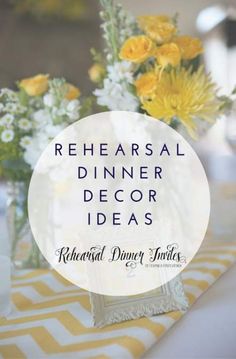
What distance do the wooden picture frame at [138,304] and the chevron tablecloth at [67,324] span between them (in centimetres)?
1

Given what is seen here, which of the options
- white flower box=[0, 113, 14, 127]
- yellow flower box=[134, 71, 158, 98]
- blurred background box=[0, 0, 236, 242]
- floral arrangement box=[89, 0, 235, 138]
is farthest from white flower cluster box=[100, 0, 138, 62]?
blurred background box=[0, 0, 236, 242]

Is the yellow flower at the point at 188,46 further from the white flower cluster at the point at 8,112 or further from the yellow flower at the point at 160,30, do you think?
the white flower cluster at the point at 8,112

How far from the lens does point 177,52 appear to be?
758 mm

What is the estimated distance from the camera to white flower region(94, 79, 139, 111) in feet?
2.65

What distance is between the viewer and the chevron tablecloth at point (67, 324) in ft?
1.84

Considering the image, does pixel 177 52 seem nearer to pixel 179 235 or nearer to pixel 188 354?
pixel 179 235

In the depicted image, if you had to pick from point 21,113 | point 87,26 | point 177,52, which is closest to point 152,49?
point 177,52

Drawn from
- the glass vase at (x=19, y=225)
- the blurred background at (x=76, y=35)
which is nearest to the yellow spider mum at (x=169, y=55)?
the glass vase at (x=19, y=225)

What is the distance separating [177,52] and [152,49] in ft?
0.14

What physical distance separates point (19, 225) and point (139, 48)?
0.40 metres

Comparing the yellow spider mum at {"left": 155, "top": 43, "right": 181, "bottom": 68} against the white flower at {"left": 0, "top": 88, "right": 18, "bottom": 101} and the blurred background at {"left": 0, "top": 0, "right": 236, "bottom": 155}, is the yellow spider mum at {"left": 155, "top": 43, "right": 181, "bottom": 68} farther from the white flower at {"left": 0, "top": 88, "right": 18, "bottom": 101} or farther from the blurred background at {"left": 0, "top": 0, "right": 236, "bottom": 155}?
the blurred background at {"left": 0, "top": 0, "right": 236, "bottom": 155}

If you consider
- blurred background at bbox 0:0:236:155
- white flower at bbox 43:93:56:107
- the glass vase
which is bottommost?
the glass vase

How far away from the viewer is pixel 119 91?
0.81 metres

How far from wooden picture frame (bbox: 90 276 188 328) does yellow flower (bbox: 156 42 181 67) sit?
345 mm
